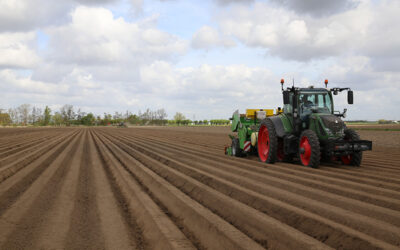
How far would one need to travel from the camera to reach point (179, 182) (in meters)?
6.52

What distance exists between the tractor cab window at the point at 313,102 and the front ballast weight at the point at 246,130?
186cm

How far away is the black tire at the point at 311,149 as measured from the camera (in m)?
7.53

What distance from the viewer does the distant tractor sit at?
7.66 m

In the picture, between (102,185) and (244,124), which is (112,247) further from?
(244,124)

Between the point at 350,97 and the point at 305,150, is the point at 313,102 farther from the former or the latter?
the point at 305,150

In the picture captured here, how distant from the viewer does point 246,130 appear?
414 inches

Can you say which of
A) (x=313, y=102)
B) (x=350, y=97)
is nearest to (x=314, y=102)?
(x=313, y=102)

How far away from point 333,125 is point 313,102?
1.06 metres

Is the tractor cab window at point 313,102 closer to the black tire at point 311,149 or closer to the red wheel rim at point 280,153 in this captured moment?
the black tire at point 311,149

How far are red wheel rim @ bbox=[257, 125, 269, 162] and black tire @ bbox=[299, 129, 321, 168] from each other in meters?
1.35

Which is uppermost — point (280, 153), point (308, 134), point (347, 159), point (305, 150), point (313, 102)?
point (313, 102)

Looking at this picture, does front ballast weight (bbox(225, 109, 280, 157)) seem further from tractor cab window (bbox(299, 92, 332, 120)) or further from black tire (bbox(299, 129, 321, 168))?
black tire (bbox(299, 129, 321, 168))

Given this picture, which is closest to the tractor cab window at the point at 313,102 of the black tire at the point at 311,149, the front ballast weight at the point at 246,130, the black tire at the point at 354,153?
the black tire at the point at 354,153

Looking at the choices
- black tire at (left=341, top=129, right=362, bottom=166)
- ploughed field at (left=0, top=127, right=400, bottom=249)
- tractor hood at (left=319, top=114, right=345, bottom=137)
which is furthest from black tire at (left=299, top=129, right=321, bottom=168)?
black tire at (left=341, top=129, right=362, bottom=166)
